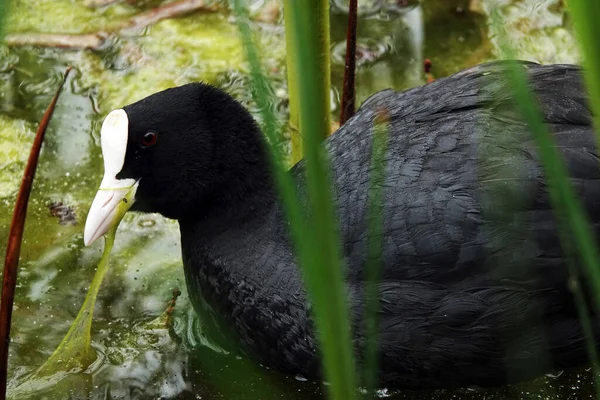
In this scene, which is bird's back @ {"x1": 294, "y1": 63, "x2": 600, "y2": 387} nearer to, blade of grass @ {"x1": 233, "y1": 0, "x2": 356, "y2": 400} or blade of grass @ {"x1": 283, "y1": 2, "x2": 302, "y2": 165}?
blade of grass @ {"x1": 283, "y1": 2, "x2": 302, "y2": 165}

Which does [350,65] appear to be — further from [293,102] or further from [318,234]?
[318,234]

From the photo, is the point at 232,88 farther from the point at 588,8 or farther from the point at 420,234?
the point at 588,8

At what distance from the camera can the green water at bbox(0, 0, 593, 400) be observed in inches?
96.7

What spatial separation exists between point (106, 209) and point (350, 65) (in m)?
0.81

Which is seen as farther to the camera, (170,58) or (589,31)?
(170,58)

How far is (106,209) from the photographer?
7.40ft

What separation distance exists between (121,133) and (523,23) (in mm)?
1956

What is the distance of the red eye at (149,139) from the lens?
2271 mm

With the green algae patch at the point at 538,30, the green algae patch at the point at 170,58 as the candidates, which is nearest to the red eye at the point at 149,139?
the green algae patch at the point at 170,58

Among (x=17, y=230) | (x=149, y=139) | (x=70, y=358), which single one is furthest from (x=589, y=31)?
(x=70, y=358)

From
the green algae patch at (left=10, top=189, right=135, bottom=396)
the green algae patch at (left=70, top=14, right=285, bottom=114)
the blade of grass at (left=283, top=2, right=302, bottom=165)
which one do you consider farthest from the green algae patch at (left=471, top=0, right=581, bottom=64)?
the green algae patch at (left=10, top=189, right=135, bottom=396)

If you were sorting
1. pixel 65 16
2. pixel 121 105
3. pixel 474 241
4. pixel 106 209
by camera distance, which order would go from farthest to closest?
pixel 65 16, pixel 121 105, pixel 106 209, pixel 474 241

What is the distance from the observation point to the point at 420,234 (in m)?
2.09

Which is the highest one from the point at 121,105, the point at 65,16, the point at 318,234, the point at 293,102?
the point at 65,16
